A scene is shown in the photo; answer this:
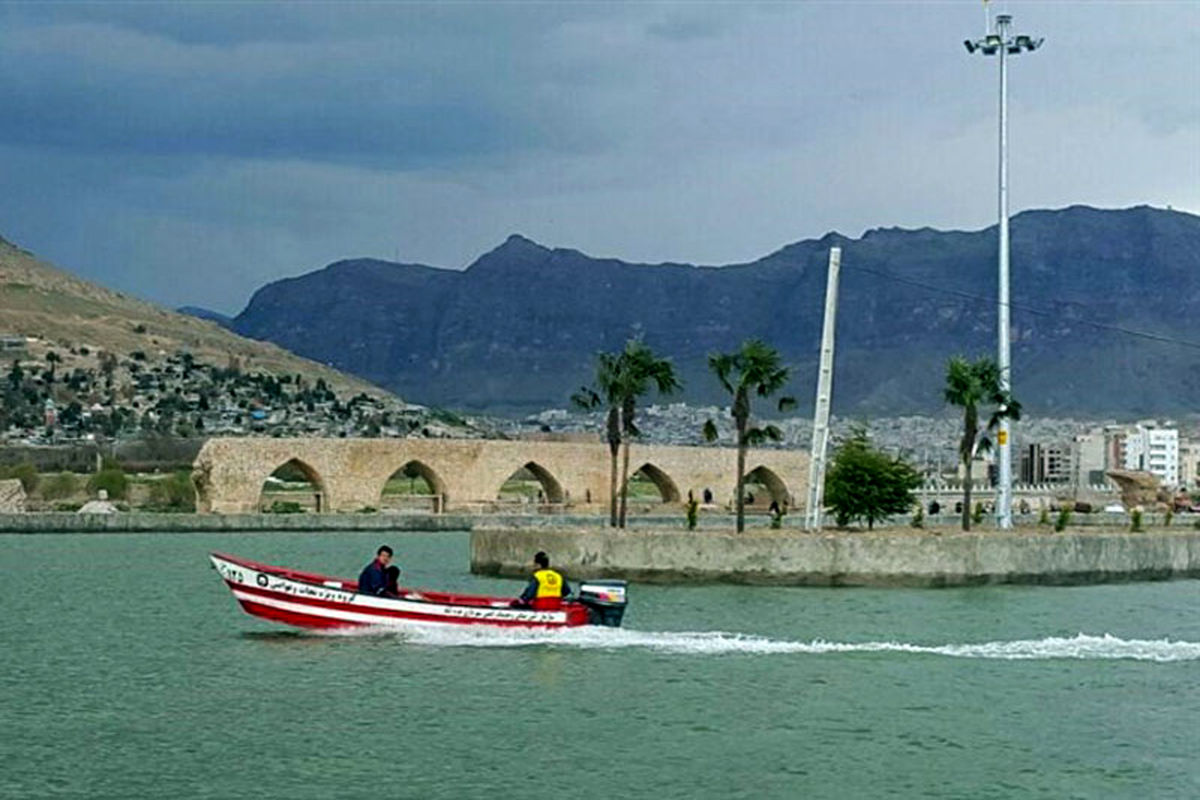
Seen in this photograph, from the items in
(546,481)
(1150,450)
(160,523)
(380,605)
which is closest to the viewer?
(380,605)

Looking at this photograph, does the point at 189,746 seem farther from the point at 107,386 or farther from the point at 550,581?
the point at 107,386

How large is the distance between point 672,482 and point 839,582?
2230 inches

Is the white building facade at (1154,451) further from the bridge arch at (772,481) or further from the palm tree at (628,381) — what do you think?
the palm tree at (628,381)

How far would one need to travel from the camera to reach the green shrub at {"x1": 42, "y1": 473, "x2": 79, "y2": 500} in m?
89.2

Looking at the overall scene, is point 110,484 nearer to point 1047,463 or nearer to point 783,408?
point 783,408

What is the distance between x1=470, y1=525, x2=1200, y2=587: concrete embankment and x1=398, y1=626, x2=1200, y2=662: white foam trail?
7981 mm

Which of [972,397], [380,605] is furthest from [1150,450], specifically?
[380,605]

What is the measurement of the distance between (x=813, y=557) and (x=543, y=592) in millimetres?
9309

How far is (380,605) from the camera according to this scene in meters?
26.2

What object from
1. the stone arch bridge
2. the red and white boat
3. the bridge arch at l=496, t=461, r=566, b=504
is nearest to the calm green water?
the red and white boat

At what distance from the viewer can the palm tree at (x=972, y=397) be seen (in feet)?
129

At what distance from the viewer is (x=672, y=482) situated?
91.1 metres

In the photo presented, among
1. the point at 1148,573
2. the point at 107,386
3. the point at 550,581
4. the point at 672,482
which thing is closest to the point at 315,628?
the point at 550,581

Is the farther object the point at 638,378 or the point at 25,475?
the point at 25,475
